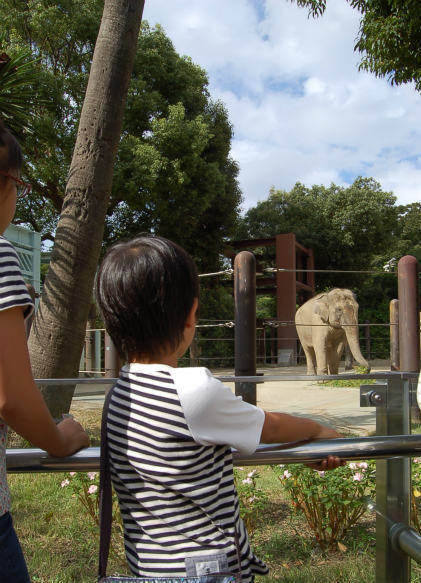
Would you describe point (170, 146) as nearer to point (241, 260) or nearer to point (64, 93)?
point (64, 93)

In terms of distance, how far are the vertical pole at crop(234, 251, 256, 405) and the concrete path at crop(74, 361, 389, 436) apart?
1177 mm

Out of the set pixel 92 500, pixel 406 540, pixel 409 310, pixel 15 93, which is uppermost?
pixel 15 93

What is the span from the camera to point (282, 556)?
7.75 feet

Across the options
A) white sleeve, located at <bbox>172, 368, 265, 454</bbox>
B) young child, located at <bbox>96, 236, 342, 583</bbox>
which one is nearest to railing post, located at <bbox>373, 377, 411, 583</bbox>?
young child, located at <bbox>96, 236, 342, 583</bbox>

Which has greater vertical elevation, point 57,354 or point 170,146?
point 170,146

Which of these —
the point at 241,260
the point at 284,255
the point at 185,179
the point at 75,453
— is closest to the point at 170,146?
the point at 185,179

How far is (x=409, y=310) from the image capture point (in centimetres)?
431

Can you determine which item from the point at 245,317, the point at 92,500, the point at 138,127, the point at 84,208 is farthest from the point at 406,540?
the point at 138,127

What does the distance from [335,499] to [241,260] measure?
182 cm

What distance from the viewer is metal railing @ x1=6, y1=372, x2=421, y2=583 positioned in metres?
0.90

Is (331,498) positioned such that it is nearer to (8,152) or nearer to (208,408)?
(208,408)

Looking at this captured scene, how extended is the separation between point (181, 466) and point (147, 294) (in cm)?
27

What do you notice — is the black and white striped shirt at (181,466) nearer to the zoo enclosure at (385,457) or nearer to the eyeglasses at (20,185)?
the zoo enclosure at (385,457)

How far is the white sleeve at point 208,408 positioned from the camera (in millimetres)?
778
